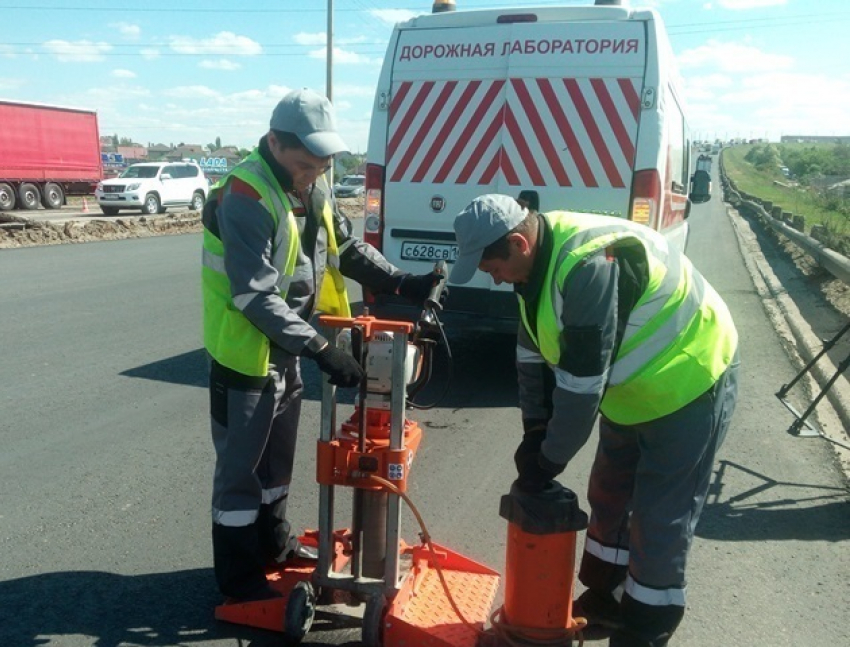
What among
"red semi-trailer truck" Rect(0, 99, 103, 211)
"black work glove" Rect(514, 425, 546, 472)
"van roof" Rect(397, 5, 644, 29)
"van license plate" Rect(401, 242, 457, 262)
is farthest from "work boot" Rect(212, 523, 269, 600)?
"red semi-trailer truck" Rect(0, 99, 103, 211)

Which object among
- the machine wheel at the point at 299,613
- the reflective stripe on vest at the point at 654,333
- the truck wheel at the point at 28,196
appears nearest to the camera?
the reflective stripe on vest at the point at 654,333

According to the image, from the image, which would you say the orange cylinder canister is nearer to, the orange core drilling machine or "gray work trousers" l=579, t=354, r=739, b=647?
the orange core drilling machine

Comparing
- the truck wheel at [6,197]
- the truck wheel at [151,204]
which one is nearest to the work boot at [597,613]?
the truck wheel at [151,204]

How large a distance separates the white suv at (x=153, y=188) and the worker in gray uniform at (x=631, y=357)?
23.9 m

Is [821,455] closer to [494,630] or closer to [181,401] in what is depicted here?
[494,630]

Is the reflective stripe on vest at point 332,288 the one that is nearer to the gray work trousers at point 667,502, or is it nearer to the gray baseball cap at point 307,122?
the gray baseball cap at point 307,122

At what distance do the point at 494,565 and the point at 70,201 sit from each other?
1450 inches

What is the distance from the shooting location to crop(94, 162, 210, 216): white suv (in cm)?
2625

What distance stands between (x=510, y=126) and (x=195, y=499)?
11.9 ft

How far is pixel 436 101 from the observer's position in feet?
20.7

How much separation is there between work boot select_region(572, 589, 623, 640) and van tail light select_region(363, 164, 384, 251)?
3.93 meters

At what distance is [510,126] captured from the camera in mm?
6094

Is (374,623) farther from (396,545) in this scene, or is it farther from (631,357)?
(631,357)

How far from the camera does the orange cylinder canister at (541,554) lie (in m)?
2.76
